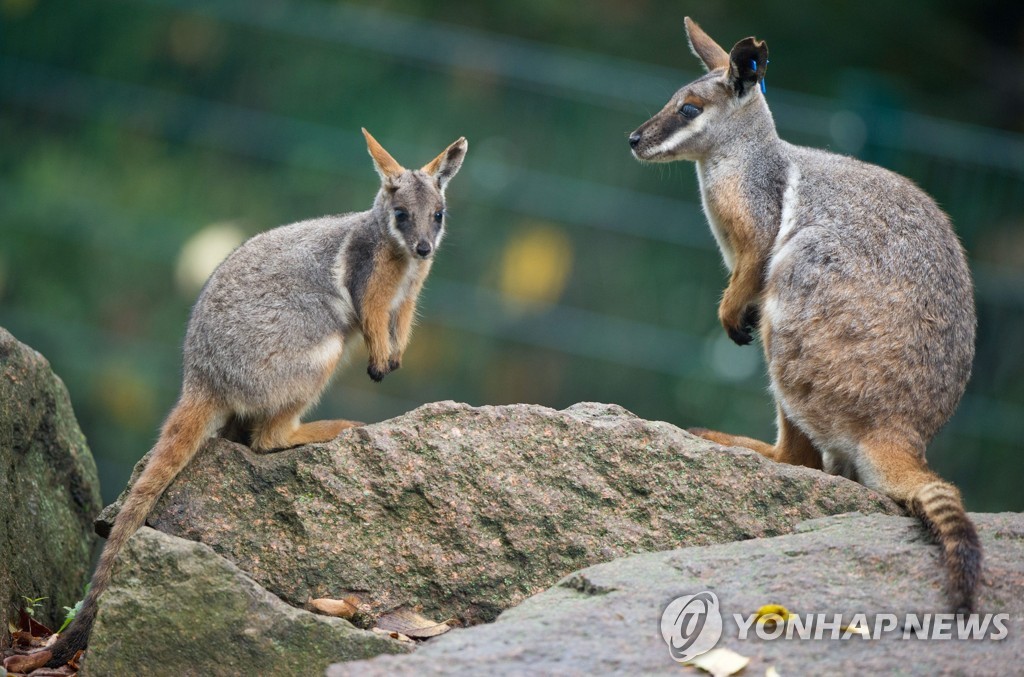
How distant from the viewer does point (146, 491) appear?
19.8ft

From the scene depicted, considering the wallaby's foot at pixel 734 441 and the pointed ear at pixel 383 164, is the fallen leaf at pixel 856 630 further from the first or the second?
the pointed ear at pixel 383 164

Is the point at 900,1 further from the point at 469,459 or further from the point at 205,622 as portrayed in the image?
the point at 205,622

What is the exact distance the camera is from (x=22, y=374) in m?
6.40

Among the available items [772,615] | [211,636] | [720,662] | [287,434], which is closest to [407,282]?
[287,434]

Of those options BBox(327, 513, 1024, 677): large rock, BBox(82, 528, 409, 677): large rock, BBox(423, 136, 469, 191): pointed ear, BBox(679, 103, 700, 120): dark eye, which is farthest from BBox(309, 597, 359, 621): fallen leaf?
BBox(679, 103, 700, 120): dark eye

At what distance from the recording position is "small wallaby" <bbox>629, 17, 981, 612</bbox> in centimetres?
642

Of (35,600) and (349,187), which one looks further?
(349,187)

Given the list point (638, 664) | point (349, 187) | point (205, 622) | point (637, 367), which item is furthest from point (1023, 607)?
point (349, 187)

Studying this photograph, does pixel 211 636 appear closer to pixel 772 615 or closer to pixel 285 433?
pixel 285 433

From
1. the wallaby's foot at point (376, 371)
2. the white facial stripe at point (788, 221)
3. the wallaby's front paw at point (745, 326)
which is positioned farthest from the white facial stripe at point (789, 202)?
the wallaby's foot at point (376, 371)

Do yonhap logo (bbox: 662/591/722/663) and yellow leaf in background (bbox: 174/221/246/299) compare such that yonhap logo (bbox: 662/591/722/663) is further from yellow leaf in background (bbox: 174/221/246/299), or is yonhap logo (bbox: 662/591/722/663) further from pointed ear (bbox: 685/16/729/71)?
yellow leaf in background (bbox: 174/221/246/299)

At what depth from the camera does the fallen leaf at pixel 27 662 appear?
562 cm

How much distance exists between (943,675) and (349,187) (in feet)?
34.6

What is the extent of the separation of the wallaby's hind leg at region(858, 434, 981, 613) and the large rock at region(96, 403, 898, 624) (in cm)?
15
